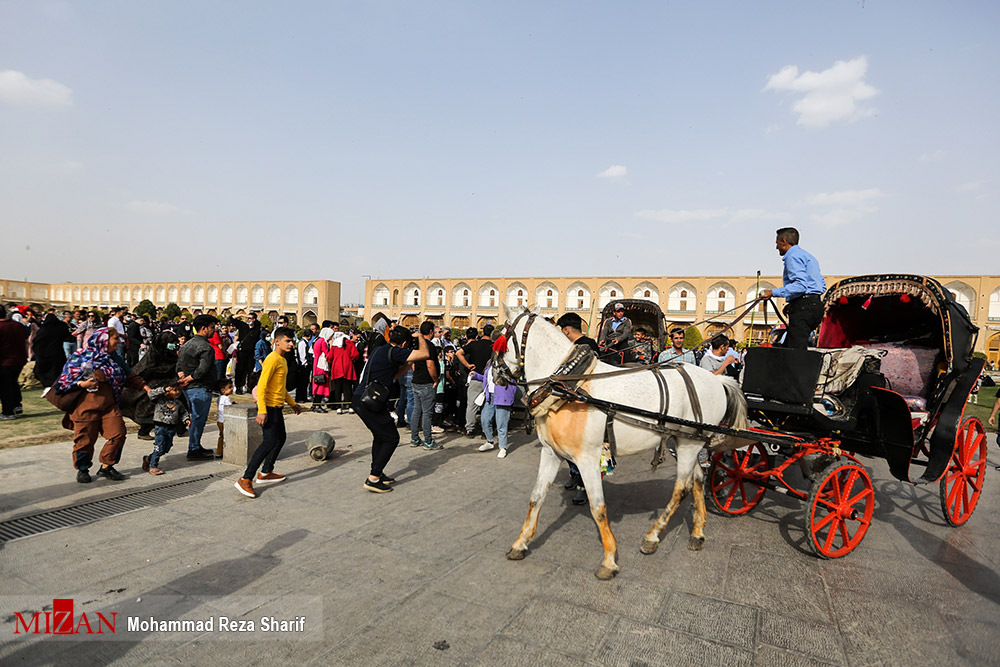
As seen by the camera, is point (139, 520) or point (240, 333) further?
point (240, 333)

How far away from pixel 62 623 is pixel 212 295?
289 feet

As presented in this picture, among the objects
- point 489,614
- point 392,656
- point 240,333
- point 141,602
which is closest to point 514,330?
point 489,614

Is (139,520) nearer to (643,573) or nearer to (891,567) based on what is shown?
(643,573)

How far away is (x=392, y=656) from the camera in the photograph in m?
2.88

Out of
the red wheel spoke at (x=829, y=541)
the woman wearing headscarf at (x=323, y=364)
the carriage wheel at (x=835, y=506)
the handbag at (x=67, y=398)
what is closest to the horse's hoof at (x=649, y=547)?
the carriage wheel at (x=835, y=506)

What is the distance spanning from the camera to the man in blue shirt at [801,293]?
16.1 ft

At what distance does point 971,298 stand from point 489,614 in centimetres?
5823

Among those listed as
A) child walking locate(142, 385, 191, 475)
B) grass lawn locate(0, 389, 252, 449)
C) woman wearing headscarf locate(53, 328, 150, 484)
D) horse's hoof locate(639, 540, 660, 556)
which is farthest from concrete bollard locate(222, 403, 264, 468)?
horse's hoof locate(639, 540, 660, 556)

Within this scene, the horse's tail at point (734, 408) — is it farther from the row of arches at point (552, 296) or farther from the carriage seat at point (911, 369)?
the row of arches at point (552, 296)

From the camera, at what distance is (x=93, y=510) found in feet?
16.2

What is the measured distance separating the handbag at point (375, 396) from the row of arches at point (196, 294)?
6889 centimetres

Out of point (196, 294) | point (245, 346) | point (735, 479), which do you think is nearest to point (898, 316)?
point (735, 479)

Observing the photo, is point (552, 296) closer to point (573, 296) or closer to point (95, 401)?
point (573, 296)

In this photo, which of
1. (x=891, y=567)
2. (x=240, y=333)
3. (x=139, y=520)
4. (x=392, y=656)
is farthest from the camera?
(x=240, y=333)
